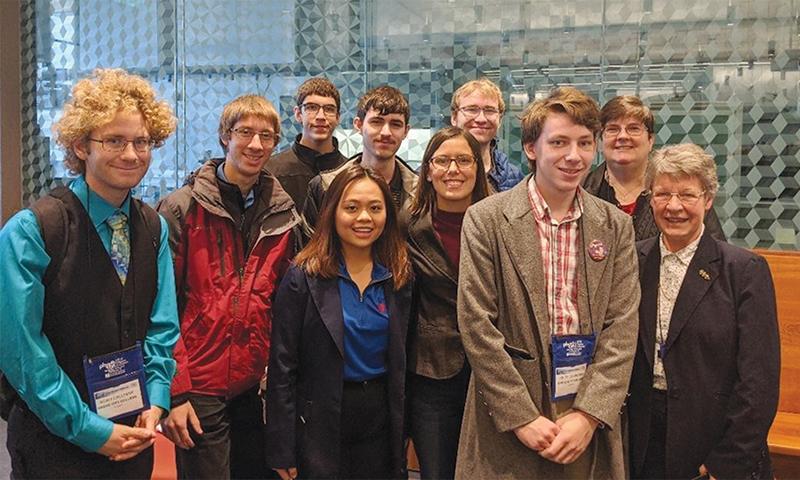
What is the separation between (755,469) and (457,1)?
3.61 metres

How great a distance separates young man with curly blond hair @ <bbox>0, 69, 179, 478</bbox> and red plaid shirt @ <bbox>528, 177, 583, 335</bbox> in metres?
1.16

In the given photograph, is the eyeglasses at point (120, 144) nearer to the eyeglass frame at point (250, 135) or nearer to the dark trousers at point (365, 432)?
the eyeglass frame at point (250, 135)

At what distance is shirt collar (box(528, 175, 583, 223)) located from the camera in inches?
82.0

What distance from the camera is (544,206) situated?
2082 millimetres

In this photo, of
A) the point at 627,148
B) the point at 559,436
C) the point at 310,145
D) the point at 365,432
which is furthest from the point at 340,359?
the point at 310,145

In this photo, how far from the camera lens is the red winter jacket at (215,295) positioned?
2.43m

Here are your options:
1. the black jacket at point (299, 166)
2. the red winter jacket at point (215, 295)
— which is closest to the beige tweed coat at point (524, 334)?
the red winter jacket at point (215, 295)

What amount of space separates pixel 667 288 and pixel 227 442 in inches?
63.4

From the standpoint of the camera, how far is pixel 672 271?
6.99 ft

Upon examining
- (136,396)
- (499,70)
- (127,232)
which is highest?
(499,70)

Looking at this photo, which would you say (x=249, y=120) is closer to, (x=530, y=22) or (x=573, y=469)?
(x=573, y=469)

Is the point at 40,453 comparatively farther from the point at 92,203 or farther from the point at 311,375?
the point at 311,375

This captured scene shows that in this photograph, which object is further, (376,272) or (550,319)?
(376,272)

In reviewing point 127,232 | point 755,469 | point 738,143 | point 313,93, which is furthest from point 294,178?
point 738,143
